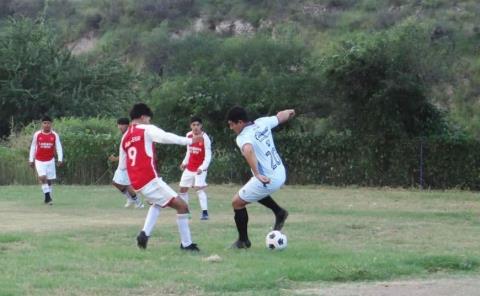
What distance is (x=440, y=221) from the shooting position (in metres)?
18.0

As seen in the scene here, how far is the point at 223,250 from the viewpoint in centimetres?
1264

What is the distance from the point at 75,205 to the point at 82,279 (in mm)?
12480

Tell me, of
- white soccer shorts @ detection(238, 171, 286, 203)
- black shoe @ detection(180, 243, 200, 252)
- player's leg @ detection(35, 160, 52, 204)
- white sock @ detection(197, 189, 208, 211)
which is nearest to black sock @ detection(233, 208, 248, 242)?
white soccer shorts @ detection(238, 171, 286, 203)

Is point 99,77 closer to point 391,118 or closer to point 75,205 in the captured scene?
point 391,118

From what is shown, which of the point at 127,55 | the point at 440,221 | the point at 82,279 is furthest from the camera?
the point at 127,55

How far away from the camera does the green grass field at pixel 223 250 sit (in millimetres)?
9750

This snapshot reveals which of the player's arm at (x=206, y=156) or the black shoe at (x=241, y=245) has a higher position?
the player's arm at (x=206, y=156)

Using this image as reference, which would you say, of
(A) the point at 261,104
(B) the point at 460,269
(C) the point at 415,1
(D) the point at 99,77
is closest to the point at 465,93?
(A) the point at 261,104

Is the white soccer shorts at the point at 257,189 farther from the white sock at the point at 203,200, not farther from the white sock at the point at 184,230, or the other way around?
the white sock at the point at 203,200

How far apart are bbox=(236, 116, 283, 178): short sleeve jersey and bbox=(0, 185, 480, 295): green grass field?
1.09 m

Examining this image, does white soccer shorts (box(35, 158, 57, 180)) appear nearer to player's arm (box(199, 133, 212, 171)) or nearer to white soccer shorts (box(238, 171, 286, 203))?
player's arm (box(199, 133, 212, 171))

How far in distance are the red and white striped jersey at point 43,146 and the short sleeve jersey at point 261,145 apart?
11.0m

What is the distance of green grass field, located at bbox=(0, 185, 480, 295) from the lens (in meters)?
9.75

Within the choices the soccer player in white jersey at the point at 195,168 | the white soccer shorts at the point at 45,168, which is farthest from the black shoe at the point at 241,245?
the white soccer shorts at the point at 45,168
